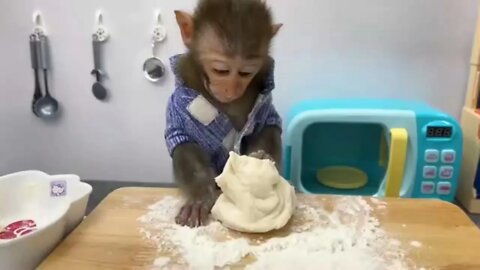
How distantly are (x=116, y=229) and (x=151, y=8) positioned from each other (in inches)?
31.4

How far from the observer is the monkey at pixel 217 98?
Answer: 1.96ft

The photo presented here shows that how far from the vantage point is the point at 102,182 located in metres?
1.34

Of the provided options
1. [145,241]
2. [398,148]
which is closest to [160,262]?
[145,241]

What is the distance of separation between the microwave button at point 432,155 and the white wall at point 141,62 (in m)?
0.26

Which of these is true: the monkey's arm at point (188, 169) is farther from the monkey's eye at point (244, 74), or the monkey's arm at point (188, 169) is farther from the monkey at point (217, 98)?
the monkey's eye at point (244, 74)

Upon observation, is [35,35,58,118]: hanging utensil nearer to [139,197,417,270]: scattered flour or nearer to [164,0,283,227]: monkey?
[164,0,283,227]: monkey

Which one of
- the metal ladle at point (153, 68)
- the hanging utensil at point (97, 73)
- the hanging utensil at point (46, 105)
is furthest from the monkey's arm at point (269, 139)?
the hanging utensil at point (46, 105)

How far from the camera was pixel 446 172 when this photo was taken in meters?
1.01

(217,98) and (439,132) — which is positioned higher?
(217,98)

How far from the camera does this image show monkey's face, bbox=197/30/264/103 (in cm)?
60

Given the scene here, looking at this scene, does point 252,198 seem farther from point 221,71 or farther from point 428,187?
point 428,187

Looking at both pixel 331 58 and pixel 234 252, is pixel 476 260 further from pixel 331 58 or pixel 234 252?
pixel 331 58

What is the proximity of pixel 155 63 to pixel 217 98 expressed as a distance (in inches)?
24.3

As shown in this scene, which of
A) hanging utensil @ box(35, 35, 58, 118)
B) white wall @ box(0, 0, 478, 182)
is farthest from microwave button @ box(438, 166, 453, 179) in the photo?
hanging utensil @ box(35, 35, 58, 118)
